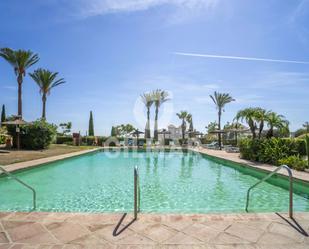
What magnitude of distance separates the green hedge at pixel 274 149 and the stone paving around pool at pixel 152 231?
9.19 metres

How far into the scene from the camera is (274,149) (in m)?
12.9

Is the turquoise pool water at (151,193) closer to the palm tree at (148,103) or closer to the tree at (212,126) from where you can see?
the palm tree at (148,103)

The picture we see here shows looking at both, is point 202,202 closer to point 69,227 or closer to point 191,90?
point 69,227

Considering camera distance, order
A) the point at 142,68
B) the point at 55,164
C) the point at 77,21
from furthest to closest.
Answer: the point at 142,68 → the point at 55,164 → the point at 77,21

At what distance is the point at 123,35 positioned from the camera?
475 inches

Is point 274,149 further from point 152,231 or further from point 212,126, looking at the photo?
point 212,126

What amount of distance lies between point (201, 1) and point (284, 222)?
25.0ft

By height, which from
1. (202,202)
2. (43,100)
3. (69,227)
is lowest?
(202,202)

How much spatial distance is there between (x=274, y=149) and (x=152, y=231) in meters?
11.1

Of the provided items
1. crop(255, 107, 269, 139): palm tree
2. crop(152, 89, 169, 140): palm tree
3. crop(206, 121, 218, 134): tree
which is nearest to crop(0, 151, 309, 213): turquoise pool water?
crop(255, 107, 269, 139): palm tree

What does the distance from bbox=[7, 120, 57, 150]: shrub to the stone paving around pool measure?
17107 millimetres

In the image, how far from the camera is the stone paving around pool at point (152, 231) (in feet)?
10.3

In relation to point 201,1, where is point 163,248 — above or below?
below

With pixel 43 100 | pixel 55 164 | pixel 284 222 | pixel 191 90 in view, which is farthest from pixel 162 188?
pixel 43 100
